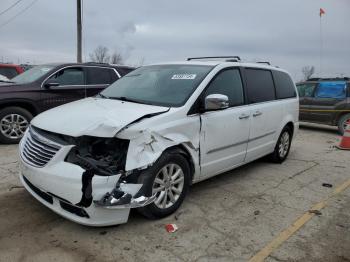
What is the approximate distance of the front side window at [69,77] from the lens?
7316 millimetres

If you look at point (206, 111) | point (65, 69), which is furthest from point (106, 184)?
point (65, 69)

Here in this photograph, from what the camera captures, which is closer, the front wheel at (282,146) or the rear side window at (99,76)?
the front wheel at (282,146)

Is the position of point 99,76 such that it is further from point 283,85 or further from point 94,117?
point 94,117

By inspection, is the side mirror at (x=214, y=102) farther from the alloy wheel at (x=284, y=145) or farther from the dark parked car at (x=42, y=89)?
the dark parked car at (x=42, y=89)

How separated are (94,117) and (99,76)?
4.75 m

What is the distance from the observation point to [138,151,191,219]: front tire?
3.31 metres

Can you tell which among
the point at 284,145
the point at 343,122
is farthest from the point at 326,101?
the point at 284,145

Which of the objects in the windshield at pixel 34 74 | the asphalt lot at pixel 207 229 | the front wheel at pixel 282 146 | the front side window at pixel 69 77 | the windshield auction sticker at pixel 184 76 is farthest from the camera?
the front side window at pixel 69 77

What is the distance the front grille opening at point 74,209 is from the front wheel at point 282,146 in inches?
155

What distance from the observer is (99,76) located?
311 inches

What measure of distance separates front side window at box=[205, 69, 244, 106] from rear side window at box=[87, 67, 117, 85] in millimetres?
4077

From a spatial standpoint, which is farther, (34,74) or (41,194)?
(34,74)

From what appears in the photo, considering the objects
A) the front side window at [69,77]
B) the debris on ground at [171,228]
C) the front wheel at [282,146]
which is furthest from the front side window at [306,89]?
the debris on ground at [171,228]

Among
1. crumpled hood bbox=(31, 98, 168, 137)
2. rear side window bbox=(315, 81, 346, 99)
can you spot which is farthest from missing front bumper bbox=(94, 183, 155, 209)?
rear side window bbox=(315, 81, 346, 99)
